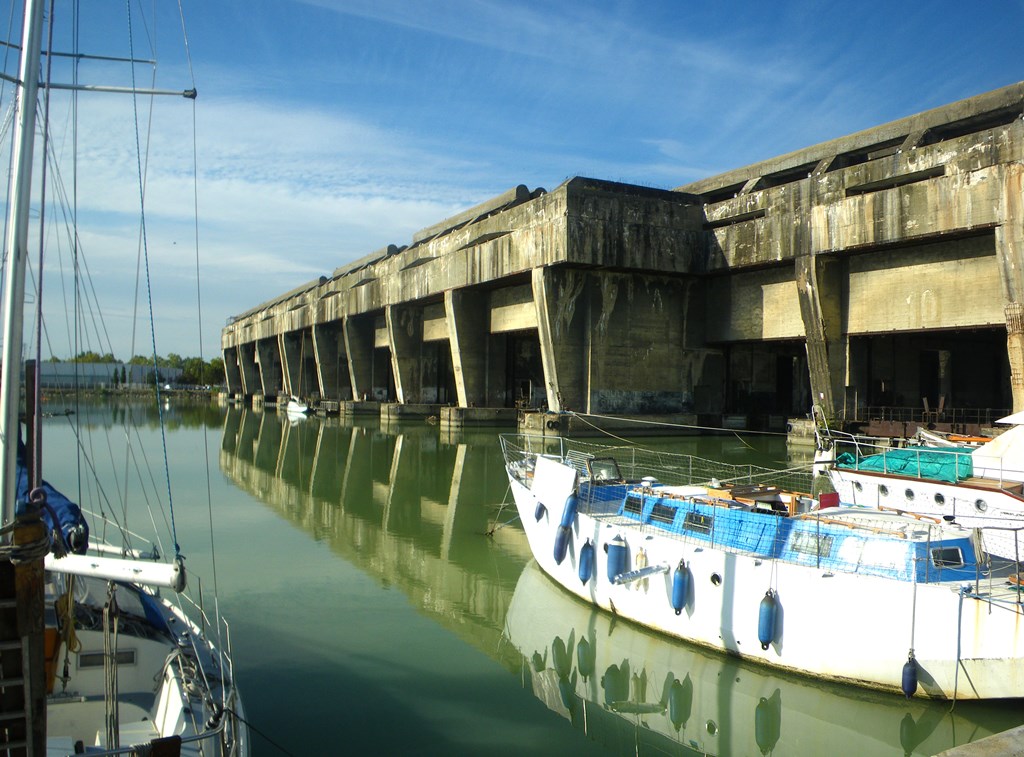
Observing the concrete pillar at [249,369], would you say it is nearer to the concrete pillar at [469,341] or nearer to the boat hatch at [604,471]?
the concrete pillar at [469,341]

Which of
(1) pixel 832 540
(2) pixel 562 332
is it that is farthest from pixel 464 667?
(2) pixel 562 332

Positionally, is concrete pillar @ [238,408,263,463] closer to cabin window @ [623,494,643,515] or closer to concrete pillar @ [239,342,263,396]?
cabin window @ [623,494,643,515]

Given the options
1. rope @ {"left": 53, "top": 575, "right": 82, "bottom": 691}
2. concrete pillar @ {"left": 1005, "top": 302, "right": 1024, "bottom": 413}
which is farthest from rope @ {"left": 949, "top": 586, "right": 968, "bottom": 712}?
concrete pillar @ {"left": 1005, "top": 302, "right": 1024, "bottom": 413}

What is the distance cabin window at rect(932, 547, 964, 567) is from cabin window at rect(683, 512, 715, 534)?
256 centimetres

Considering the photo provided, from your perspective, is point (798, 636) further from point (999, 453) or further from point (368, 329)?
point (368, 329)

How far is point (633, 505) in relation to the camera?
1161 cm

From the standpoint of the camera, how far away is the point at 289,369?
272 ft

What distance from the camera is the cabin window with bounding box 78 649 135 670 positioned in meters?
Result: 7.08

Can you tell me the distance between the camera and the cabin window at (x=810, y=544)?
9102mm

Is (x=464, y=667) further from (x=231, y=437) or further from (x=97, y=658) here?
(x=231, y=437)

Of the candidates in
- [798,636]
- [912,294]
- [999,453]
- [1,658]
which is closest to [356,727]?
[1,658]

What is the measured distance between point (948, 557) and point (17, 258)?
31.6 feet

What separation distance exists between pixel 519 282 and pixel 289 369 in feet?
148

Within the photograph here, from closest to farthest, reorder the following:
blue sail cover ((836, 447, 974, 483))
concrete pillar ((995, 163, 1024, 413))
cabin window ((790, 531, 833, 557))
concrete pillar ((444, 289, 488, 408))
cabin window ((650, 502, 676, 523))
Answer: cabin window ((790, 531, 833, 557)) → cabin window ((650, 502, 676, 523)) → blue sail cover ((836, 447, 974, 483)) → concrete pillar ((995, 163, 1024, 413)) → concrete pillar ((444, 289, 488, 408))
